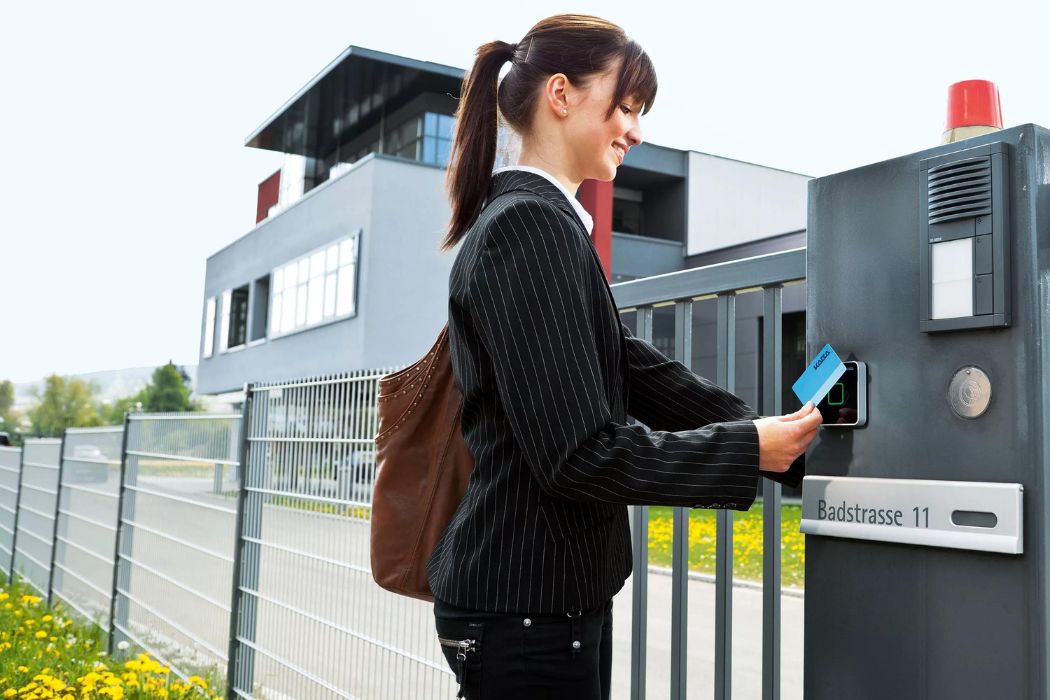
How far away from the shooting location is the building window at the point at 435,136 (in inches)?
694

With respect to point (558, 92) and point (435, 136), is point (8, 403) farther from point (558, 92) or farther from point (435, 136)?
point (558, 92)

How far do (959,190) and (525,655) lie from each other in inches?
36.7

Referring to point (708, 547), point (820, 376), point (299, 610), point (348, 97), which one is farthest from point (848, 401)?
point (348, 97)

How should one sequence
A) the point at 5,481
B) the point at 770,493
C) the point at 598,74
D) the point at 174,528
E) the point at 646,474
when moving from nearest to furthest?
the point at 646,474, the point at 598,74, the point at 770,493, the point at 174,528, the point at 5,481

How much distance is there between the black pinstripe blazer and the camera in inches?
53.9

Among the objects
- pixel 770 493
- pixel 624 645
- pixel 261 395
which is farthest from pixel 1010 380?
pixel 624 645

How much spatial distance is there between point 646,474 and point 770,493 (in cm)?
76

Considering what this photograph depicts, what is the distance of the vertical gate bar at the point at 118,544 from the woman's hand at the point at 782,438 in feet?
16.3

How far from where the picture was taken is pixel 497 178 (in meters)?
1.67

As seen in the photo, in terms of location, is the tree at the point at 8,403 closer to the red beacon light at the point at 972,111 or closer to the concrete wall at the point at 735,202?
the concrete wall at the point at 735,202

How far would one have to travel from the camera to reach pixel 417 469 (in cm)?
171

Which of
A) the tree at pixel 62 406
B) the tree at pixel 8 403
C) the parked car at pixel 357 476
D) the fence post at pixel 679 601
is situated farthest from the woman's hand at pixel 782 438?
the tree at pixel 8 403

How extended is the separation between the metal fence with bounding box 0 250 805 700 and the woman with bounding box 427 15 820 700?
0.59 meters

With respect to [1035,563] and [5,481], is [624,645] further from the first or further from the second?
[5,481]
